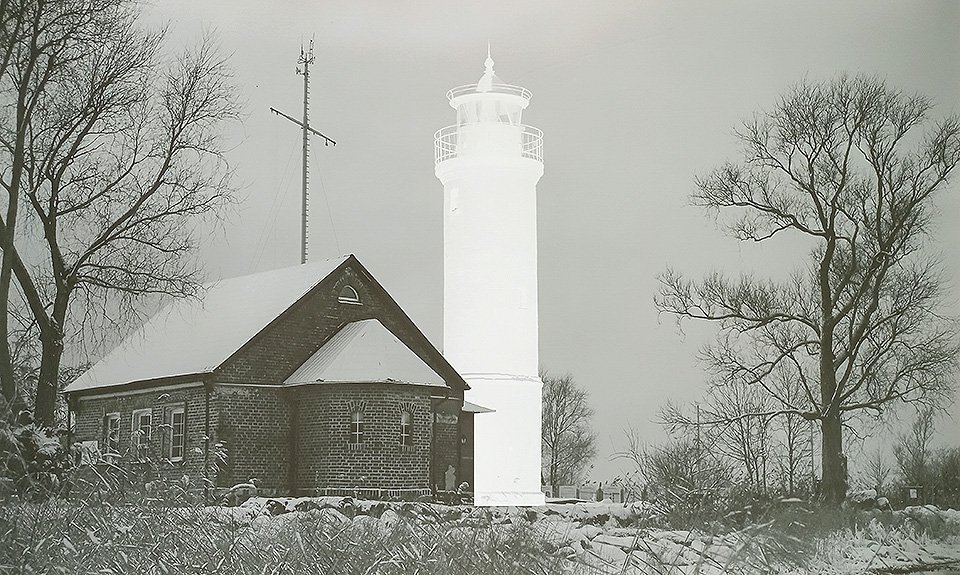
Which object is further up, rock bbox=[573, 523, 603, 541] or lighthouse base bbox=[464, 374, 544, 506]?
lighthouse base bbox=[464, 374, 544, 506]

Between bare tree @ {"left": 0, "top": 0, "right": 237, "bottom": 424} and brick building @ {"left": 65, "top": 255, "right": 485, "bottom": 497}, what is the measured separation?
0.18m

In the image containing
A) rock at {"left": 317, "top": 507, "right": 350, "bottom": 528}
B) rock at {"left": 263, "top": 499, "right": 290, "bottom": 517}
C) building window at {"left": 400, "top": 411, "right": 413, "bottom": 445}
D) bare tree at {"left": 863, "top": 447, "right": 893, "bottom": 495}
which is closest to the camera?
rock at {"left": 317, "top": 507, "right": 350, "bottom": 528}

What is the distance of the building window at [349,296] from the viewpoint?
469 centimetres

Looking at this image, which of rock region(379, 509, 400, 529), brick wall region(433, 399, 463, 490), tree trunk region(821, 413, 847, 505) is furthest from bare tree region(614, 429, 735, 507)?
rock region(379, 509, 400, 529)

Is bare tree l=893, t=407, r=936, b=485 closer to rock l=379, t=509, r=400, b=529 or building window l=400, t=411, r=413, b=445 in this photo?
building window l=400, t=411, r=413, b=445

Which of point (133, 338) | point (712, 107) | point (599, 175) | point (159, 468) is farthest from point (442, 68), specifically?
point (159, 468)

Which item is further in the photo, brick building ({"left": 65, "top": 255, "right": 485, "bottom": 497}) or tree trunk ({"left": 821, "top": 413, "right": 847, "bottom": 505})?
tree trunk ({"left": 821, "top": 413, "right": 847, "bottom": 505})

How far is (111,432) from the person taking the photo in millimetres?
4371

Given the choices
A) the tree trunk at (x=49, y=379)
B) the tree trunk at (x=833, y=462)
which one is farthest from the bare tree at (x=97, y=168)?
the tree trunk at (x=833, y=462)

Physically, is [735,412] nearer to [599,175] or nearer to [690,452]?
[690,452]

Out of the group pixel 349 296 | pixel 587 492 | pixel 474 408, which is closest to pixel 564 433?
pixel 587 492

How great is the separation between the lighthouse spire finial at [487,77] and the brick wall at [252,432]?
1596mm

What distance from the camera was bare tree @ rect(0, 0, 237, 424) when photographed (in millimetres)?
4344

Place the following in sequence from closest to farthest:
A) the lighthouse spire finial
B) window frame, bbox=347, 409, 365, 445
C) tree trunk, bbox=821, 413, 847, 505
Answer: window frame, bbox=347, 409, 365, 445 → the lighthouse spire finial → tree trunk, bbox=821, 413, 847, 505
